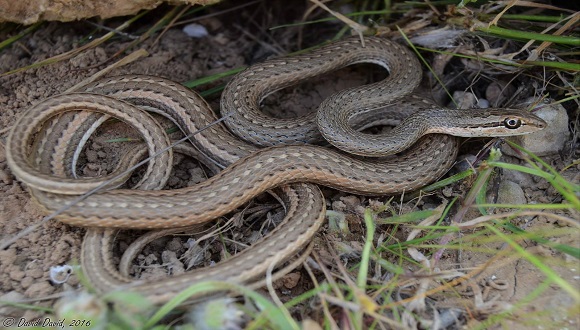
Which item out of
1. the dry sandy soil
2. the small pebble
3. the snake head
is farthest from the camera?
the small pebble

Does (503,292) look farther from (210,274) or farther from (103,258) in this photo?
(103,258)

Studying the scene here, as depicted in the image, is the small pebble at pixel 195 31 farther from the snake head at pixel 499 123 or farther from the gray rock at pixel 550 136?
the gray rock at pixel 550 136

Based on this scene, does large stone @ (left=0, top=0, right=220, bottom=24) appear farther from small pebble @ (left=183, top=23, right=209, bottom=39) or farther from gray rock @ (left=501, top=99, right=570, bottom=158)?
gray rock @ (left=501, top=99, right=570, bottom=158)

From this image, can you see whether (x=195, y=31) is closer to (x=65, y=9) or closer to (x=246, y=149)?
(x=65, y=9)

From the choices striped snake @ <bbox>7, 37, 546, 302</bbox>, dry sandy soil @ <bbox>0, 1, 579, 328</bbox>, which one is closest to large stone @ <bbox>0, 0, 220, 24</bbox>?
dry sandy soil @ <bbox>0, 1, 579, 328</bbox>

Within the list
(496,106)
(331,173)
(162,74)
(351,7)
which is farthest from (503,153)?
(162,74)

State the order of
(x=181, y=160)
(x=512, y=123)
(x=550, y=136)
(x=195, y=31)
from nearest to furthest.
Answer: (x=512, y=123) → (x=550, y=136) → (x=181, y=160) → (x=195, y=31)

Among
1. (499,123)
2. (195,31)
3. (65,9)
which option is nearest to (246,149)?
(195,31)
